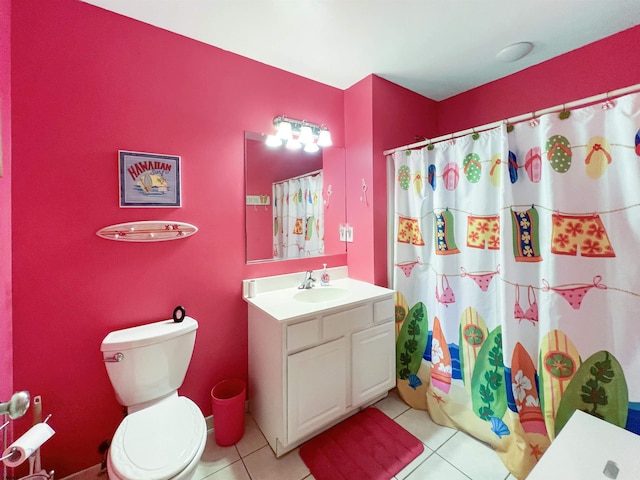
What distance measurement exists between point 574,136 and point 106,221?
2.39 metres

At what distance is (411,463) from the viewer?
4.80 feet

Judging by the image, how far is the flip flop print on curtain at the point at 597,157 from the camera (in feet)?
3.88

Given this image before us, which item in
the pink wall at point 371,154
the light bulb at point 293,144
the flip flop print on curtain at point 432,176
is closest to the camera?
the flip flop print on curtain at point 432,176

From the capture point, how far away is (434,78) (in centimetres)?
212

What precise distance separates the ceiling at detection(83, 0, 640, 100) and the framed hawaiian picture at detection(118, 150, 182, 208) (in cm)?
77

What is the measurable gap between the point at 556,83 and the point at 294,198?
2.03 m

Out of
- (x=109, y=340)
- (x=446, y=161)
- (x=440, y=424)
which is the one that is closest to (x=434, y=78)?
(x=446, y=161)

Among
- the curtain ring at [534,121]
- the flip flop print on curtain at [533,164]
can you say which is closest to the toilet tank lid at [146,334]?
the flip flop print on curtain at [533,164]

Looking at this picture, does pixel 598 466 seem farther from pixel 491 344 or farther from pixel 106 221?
pixel 106 221

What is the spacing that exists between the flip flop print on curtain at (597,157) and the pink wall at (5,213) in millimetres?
2546

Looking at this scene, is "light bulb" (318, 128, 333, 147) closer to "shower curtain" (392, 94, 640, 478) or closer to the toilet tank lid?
"shower curtain" (392, 94, 640, 478)

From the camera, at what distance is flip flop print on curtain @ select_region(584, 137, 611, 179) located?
118 cm

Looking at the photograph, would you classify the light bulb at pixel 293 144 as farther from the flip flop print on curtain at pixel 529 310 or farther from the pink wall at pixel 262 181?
the flip flop print on curtain at pixel 529 310

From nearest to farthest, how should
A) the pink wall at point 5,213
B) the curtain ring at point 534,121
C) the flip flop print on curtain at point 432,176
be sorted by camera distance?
the pink wall at point 5,213
the curtain ring at point 534,121
the flip flop print on curtain at point 432,176
